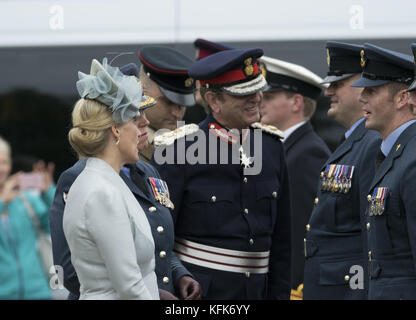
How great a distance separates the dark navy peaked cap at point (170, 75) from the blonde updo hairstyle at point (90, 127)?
2.02 meters

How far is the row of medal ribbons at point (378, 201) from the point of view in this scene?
367cm

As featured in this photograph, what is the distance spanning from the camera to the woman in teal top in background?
6125 millimetres

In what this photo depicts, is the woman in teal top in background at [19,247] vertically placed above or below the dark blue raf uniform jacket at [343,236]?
below

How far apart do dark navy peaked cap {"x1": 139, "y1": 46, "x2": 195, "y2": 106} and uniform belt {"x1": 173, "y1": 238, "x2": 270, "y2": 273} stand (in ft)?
3.62

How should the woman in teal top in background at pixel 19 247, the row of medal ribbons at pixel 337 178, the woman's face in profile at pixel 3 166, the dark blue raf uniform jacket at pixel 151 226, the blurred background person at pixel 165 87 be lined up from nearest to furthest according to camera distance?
the dark blue raf uniform jacket at pixel 151 226 → the row of medal ribbons at pixel 337 178 → the blurred background person at pixel 165 87 → the woman in teal top in background at pixel 19 247 → the woman's face in profile at pixel 3 166

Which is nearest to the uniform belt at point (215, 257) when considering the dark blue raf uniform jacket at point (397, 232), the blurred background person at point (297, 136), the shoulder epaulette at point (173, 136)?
the shoulder epaulette at point (173, 136)

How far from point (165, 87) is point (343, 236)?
4.80 feet

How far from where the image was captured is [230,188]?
14.3 ft

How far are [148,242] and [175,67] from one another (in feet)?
7.64

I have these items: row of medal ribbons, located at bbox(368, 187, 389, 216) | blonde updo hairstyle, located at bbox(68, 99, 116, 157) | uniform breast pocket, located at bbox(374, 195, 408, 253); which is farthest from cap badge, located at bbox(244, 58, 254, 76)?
blonde updo hairstyle, located at bbox(68, 99, 116, 157)

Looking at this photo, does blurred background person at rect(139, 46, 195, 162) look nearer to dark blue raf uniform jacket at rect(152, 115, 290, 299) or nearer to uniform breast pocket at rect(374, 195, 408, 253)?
dark blue raf uniform jacket at rect(152, 115, 290, 299)

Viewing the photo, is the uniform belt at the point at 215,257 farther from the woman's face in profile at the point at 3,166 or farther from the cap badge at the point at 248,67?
the woman's face in profile at the point at 3,166

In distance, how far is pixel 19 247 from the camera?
6242 millimetres
